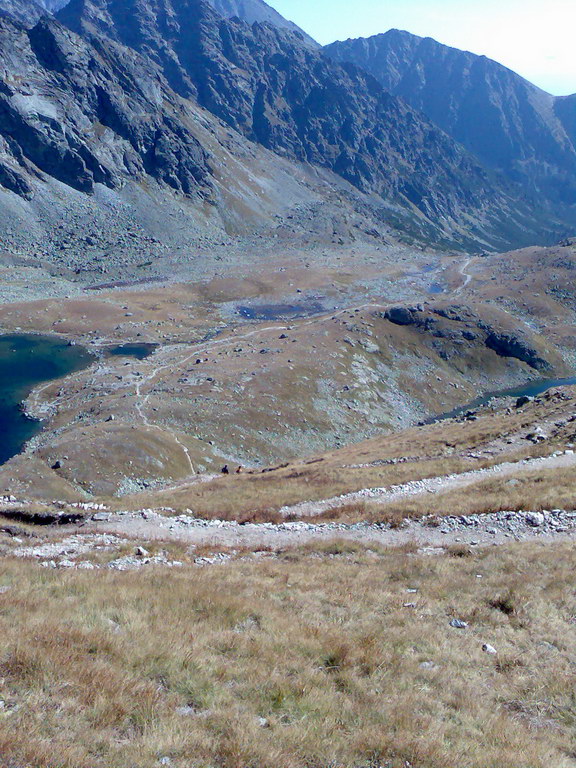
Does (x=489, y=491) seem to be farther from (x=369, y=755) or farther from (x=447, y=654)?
(x=369, y=755)

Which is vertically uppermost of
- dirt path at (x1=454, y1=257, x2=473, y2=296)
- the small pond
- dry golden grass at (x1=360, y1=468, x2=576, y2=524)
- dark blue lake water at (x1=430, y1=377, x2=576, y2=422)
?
dirt path at (x1=454, y1=257, x2=473, y2=296)

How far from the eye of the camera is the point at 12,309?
112375 mm

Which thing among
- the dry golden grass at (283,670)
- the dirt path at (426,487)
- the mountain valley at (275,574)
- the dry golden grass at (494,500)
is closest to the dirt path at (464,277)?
the mountain valley at (275,574)

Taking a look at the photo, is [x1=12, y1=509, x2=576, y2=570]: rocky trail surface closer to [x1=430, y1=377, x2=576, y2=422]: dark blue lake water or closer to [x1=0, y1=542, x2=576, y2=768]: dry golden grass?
[x1=0, y1=542, x2=576, y2=768]: dry golden grass

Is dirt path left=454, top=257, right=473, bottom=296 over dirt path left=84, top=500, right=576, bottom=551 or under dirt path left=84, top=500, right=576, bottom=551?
over

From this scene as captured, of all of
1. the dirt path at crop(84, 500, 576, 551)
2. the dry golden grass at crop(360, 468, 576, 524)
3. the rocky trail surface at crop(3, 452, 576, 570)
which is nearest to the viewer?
the rocky trail surface at crop(3, 452, 576, 570)

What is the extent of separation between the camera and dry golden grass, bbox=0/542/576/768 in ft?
27.3

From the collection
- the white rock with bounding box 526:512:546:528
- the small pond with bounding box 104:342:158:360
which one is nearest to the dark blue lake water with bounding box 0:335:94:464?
the small pond with bounding box 104:342:158:360

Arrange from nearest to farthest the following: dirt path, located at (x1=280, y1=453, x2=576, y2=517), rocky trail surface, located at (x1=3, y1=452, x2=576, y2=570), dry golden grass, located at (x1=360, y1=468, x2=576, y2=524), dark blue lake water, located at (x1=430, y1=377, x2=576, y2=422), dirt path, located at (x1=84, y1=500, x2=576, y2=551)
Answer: rocky trail surface, located at (x1=3, y1=452, x2=576, y2=570) → dirt path, located at (x1=84, y1=500, x2=576, y2=551) → dry golden grass, located at (x1=360, y1=468, x2=576, y2=524) → dirt path, located at (x1=280, y1=453, x2=576, y2=517) → dark blue lake water, located at (x1=430, y1=377, x2=576, y2=422)

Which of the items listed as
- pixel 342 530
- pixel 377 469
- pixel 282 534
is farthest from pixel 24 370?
pixel 342 530

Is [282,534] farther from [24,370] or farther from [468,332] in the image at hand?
[468,332]

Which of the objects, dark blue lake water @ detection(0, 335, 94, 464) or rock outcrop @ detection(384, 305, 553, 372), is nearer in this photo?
dark blue lake water @ detection(0, 335, 94, 464)

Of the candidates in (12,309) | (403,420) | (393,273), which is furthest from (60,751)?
(393,273)

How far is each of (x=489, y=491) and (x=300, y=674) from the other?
20.4m
